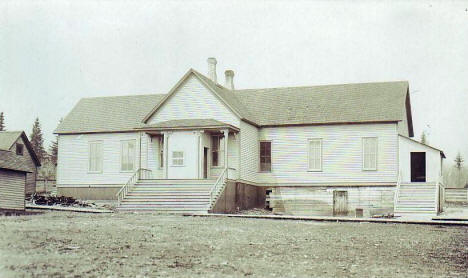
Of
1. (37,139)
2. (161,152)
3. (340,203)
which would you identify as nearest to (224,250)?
(340,203)

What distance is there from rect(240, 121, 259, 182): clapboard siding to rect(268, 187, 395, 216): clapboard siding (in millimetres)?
1588

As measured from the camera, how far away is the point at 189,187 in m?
32.4

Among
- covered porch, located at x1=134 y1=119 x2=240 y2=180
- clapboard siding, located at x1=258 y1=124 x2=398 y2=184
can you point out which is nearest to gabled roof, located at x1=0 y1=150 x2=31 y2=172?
covered porch, located at x1=134 y1=119 x2=240 y2=180

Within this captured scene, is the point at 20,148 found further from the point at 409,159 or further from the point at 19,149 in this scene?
the point at 409,159

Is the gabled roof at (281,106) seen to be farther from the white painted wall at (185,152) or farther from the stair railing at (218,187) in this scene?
the stair railing at (218,187)

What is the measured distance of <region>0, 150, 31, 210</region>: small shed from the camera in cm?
3394

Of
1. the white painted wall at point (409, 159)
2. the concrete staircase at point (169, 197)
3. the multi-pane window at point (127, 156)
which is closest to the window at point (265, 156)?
the concrete staircase at point (169, 197)

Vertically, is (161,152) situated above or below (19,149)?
below

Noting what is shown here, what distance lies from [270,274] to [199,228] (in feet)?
26.6

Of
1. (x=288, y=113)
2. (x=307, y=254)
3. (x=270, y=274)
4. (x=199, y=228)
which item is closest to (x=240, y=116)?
(x=288, y=113)

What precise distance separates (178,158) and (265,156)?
499 centimetres

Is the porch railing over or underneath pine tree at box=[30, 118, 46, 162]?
underneath

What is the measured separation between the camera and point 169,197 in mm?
31625

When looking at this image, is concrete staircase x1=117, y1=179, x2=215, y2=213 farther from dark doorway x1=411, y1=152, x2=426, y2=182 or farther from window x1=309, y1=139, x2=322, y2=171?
dark doorway x1=411, y1=152, x2=426, y2=182
